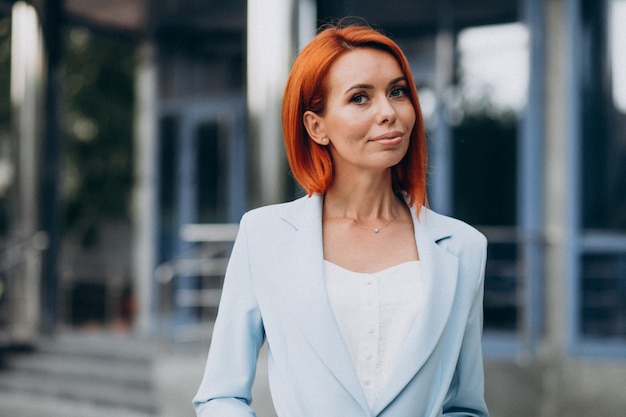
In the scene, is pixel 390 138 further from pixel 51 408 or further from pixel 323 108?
pixel 51 408

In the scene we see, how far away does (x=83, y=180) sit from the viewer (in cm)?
1261

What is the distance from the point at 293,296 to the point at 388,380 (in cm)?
22

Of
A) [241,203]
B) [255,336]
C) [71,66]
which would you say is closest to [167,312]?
[241,203]

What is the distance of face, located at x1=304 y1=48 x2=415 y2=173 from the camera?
4.81 feet

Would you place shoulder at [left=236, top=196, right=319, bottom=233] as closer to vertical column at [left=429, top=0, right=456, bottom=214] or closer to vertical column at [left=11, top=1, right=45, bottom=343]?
vertical column at [left=429, top=0, right=456, bottom=214]

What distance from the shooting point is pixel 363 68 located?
147 centimetres

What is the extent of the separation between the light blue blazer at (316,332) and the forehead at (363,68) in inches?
10.1

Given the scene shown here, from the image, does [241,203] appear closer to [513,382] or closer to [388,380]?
[513,382]

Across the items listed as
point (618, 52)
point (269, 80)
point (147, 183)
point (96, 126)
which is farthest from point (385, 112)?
point (96, 126)

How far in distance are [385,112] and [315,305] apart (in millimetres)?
360

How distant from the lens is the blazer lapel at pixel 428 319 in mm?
1413

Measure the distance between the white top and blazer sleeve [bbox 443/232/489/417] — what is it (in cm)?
11

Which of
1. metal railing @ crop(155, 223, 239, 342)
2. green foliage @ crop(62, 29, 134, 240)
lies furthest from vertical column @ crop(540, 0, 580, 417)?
green foliage @ crop(62, 29, 134, 240)

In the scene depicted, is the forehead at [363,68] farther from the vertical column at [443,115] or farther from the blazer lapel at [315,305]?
the vertical column at [443,115]
